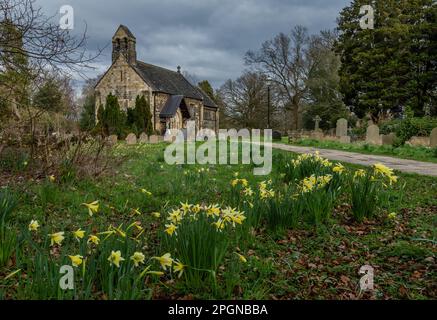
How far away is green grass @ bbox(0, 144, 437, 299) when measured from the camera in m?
2.31

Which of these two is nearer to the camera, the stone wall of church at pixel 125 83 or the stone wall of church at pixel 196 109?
the stone wall of church at pixel 125 83

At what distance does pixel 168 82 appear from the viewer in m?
37.1

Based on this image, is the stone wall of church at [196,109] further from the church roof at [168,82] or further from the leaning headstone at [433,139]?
the leaning headstone at [433,139]

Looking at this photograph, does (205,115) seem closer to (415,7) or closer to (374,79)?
(374,79)

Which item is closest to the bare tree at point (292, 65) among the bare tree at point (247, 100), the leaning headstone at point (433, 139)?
the bare tree at point (247, 100)

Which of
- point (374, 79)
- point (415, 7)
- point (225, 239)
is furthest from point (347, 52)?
point (225, 239)

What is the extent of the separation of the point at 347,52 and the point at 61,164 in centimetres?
2836

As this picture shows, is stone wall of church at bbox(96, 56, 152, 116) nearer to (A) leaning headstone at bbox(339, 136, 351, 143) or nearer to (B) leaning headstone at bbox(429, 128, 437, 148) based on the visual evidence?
(A) leaning headstone at bbox(339, 136, 351, 143)

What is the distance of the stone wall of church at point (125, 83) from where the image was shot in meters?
33.3

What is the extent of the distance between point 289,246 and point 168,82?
35.6m

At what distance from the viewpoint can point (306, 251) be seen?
10.2 feet

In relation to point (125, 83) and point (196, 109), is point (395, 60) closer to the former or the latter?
point (196, 109)

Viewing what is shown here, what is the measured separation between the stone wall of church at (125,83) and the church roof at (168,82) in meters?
0.68

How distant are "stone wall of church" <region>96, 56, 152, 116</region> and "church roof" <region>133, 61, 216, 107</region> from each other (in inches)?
26.9
